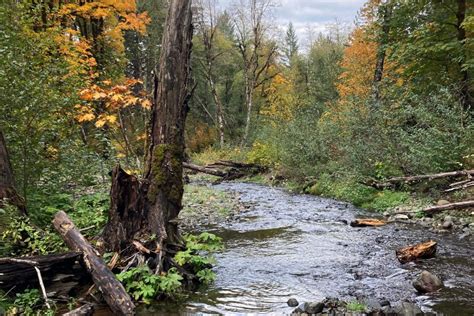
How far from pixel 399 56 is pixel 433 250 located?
9950 mm

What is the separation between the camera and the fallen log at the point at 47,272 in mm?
4789

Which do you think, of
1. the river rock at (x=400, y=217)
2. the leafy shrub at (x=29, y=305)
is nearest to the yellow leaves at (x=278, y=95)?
the river rock at (x=400, y=217)

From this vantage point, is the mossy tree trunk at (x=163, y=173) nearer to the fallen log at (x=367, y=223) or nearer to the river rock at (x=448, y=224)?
the fallen log at (x=367, y=223)

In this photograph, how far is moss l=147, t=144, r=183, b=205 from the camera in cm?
624

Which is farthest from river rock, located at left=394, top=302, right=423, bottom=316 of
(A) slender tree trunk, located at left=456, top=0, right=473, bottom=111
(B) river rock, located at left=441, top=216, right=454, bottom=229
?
(A) slender tree trunk, located at left=456, top=0, right=473, bottom=111

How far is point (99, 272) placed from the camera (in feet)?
16.5

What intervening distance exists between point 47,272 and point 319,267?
172 inches

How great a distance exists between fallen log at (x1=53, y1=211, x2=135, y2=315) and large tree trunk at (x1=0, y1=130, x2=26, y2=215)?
91 centimetres

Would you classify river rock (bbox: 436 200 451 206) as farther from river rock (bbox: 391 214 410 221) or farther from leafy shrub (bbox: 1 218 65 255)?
leafy shrub (bbox: 1 218 65 255)

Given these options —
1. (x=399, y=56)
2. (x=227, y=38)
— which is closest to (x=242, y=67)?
(x=227, y=38)

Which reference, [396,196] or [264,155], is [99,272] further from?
[264,155]

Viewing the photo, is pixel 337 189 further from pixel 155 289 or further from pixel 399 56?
pixel 155 289

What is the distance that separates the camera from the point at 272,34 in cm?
3428

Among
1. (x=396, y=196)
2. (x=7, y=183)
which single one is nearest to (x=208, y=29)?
(x=396, y=196)
